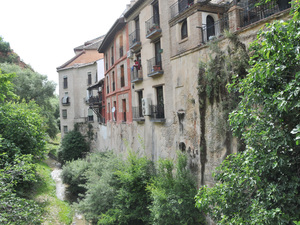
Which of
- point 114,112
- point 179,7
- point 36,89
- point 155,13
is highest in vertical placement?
point 155,13

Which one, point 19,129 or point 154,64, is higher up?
point 154,64

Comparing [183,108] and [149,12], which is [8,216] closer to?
[183,108]

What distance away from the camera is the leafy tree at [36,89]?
32.4m

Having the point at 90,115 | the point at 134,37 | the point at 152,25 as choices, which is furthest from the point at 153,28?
the point at 90,115

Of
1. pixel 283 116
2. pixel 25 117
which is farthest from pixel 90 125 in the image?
pixel 283 116

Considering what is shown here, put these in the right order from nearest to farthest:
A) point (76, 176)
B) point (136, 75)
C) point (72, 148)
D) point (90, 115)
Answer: point (136, 75) → point (76, 176) → point (72, 148) → point (90, 115)

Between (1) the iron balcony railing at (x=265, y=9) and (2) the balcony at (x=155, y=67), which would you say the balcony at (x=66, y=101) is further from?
(1) the iron balcony railing at (x=265, y=9)

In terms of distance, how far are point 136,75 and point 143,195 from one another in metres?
7.96

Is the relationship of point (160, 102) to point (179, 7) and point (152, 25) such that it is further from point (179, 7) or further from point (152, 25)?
point (179, 7)

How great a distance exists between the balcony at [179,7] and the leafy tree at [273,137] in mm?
7065

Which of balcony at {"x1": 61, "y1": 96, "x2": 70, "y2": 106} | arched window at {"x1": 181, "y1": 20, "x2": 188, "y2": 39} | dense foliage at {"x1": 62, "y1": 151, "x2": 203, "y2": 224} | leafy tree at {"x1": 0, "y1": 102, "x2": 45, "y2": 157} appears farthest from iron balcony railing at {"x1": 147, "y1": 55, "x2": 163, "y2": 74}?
balcony at {"x1": 61, "y1": 96, "x2": 70, "y2": 106}

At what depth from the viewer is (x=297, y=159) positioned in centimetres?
489

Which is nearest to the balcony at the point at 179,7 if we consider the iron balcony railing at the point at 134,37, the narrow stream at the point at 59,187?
the iron balcony railing at the point at 134,37

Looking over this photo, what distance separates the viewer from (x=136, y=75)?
54.0 ft
